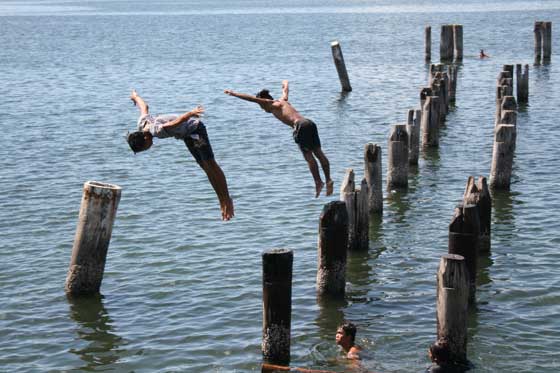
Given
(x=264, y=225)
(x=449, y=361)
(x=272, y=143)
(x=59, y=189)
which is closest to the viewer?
(x=449, y=361)

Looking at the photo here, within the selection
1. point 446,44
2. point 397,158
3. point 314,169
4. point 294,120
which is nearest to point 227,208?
point 294,120

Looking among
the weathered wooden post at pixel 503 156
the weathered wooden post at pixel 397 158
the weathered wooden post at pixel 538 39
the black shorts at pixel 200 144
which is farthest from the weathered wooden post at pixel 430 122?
the weathered wooden post at pixel 538 39

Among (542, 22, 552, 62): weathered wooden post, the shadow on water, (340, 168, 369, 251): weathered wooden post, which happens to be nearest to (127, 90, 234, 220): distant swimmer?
the shadow on water

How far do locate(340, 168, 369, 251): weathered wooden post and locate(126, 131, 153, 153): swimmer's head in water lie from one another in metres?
4.78

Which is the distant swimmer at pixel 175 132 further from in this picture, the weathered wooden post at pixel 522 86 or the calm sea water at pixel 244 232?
the weathered wooden post at pixel 522 86

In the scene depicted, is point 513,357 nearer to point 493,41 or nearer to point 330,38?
point 493,41

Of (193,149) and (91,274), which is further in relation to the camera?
(91,274)

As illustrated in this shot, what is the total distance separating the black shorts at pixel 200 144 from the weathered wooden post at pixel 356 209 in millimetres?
3728

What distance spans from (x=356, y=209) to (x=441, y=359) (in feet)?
18.5

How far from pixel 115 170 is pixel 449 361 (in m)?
17.7

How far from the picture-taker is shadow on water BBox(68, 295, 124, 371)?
16.3 metres

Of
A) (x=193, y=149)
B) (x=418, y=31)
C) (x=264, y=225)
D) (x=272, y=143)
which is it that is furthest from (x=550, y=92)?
(x=418, y=31)

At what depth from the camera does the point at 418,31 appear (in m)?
91.0

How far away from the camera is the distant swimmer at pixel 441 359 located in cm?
1415
